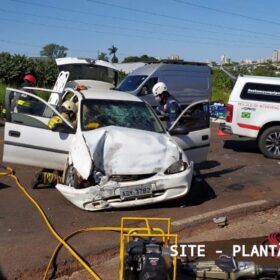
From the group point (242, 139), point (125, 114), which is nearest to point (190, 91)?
point (242, 139)

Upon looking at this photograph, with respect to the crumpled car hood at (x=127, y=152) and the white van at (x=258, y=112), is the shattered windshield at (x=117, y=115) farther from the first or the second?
the white van at (x=258, y=112)

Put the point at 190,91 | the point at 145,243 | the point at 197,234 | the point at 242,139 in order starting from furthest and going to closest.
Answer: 1. the point at 190,91
2. the point at 242,139
3. the point at 197,234
4. the point at 145,243

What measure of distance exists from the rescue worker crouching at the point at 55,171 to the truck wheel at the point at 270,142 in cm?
543

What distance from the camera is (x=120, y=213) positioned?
6.38m

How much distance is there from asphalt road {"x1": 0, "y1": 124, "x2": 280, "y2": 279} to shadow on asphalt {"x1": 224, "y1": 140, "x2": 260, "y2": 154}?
1914 mm

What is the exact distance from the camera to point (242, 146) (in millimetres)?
12922

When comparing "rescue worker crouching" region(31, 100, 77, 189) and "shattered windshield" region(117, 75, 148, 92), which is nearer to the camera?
"rescue worker crouching" region(31, 100, 77, 189)

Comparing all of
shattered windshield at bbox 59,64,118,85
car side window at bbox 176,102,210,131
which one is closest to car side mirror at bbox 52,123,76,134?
car side window at bbox 176,102,210,131

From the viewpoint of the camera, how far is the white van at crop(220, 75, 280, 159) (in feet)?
37.2

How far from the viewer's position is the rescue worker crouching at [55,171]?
736 centimetres

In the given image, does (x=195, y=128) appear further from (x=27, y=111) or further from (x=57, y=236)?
(x=57, y=236)

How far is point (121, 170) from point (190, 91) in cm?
1501

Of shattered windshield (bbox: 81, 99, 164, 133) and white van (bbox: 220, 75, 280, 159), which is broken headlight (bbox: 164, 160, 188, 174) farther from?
white van (bbox: 220, 75, 280, 159)

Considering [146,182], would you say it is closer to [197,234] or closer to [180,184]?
[180,184]
